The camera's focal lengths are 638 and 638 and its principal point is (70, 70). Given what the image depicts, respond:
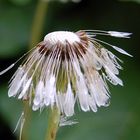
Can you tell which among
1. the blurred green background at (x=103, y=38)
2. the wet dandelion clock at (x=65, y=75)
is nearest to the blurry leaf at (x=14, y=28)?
the blurred green background at (x=103, y=38)

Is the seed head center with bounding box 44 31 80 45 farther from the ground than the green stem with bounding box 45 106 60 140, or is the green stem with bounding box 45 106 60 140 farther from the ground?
the seed head center with bounding box 44 31 80 45

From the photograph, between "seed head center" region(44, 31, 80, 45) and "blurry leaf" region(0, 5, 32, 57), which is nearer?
"seed head center" region(44, 31, 80, 45)

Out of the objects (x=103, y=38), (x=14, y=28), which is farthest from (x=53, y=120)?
(x=14, y=28)

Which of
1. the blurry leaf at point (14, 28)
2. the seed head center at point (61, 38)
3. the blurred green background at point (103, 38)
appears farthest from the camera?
the blurry leaf at point (14, 28)

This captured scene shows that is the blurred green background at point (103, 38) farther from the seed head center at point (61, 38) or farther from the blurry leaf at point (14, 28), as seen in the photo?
the seed head center at point (61, 38)

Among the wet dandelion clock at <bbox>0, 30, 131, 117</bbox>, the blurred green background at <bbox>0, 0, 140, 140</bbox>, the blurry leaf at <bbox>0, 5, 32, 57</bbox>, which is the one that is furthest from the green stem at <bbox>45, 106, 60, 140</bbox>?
the blurry leaf at <bbox>0, 5, 32, 57</bbox>

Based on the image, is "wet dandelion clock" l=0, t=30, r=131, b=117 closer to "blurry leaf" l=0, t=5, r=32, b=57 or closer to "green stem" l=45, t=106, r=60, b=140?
"green stem" l=45, t=106, r=60, b=140

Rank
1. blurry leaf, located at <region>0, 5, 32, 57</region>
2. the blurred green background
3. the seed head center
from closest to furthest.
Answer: the seed head center
the blurred green background
blurry leaf, located at <region>0, 5, 32, 57</region>
